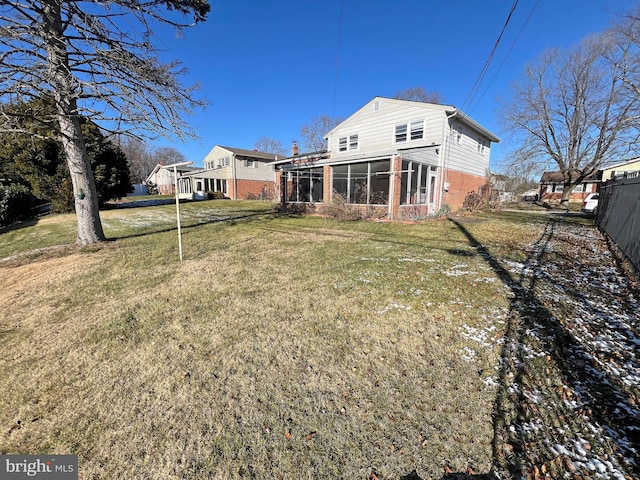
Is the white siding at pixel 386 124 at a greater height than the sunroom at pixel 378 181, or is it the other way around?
the white siding at pixel 386 124

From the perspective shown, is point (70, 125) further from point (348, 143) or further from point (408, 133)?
point (408, 133)

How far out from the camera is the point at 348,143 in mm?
18172

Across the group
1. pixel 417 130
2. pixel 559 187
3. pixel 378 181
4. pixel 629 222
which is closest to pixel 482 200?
pixel 417 130

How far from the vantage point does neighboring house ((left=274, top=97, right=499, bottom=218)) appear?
12.9 metres

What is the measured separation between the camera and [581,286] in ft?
16.1

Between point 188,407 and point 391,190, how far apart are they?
11.4m

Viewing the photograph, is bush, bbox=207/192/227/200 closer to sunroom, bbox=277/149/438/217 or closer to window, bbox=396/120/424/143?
sunroom, bbox=277/149/438/217

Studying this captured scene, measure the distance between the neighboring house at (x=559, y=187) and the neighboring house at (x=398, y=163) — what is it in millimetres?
29903

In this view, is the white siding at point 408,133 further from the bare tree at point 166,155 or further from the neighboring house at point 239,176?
the bare tree at point 166,155

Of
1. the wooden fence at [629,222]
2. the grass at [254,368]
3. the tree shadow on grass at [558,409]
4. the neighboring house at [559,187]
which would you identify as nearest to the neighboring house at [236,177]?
the grass at [254,368]

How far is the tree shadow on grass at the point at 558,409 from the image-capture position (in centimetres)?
187

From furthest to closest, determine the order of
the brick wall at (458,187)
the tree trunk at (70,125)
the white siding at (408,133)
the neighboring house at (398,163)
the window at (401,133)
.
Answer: the window at (401,133) < the brick wall at (458,187) < the white siding at (408,133) < the neighboring house at (398,163) < the tree trunk at (70,125)

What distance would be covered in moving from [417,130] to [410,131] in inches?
16.0

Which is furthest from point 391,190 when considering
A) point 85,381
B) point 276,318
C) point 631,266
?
point 85,381
